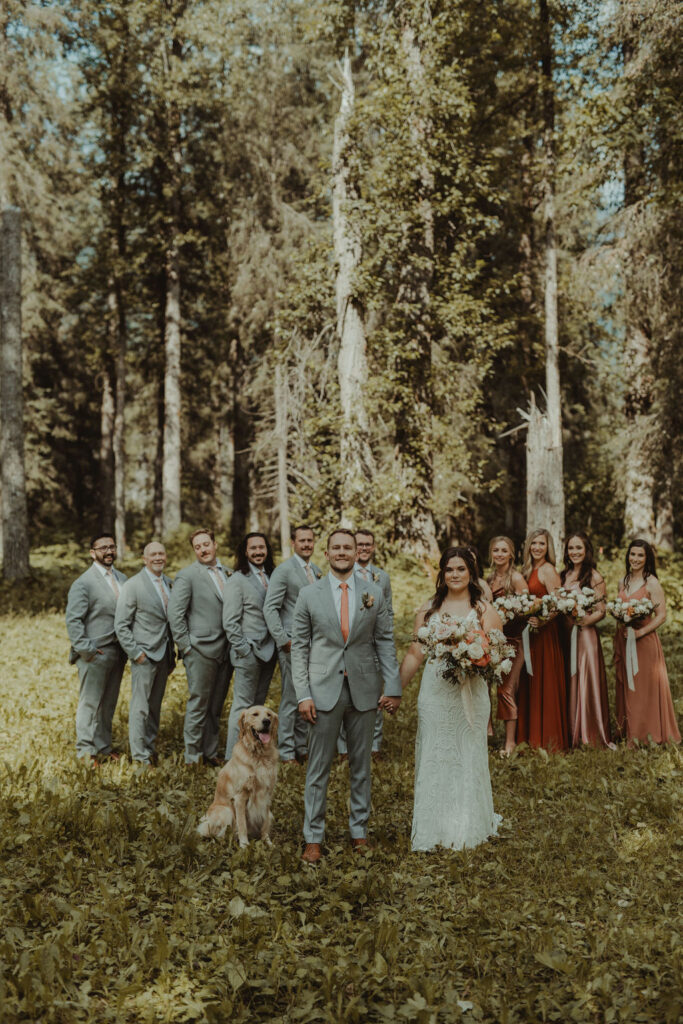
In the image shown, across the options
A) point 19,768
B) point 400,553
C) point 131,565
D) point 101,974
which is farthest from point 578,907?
point 131,565

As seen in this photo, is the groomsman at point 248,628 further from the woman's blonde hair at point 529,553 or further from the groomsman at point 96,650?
the woman's blonde hair at point 529,553

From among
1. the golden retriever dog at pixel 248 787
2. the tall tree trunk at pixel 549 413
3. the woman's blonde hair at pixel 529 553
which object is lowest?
the golden retriever dog at pixel 248 787

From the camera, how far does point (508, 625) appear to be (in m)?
9.88

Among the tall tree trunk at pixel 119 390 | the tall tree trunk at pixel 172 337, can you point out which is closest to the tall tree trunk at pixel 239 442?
the tall tree trunk at pixel 172 337

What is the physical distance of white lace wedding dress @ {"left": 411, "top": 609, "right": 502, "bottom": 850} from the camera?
6.93m

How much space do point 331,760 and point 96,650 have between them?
3.47 meters

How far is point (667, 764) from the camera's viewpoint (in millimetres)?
8602

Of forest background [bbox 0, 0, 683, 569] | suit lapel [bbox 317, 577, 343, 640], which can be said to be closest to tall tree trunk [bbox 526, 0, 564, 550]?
forest background [bbox 0, 0, 683, 569]

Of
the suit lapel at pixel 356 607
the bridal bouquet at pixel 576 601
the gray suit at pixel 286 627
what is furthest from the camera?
the bridal bouquet at pixel 576 601

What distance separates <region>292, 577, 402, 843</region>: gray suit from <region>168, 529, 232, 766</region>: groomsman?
256 centimetres

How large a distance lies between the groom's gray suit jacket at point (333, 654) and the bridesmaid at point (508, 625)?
125 inches

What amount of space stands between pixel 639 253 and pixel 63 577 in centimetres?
1473

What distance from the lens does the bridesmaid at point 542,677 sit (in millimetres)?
9633

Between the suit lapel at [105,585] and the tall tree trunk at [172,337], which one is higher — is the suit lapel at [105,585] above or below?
below
